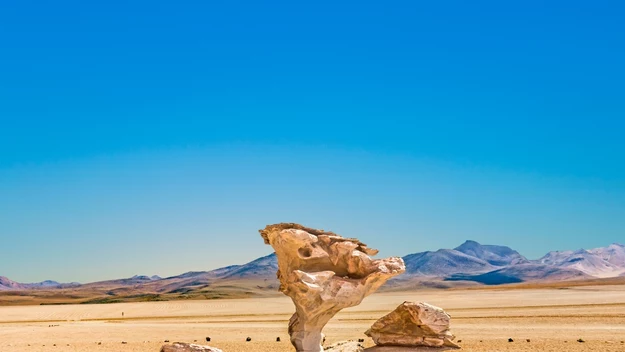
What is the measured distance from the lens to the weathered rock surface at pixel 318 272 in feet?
66.5

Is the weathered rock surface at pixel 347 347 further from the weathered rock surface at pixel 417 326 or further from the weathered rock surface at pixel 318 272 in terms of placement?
the weathered rock surface at pixel 318 272

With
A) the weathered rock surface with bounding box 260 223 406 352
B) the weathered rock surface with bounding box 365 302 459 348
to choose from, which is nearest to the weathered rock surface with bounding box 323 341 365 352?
the weathered rock surface with bounding box 365 302 459 348

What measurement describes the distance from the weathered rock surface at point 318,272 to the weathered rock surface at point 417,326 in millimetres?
1882

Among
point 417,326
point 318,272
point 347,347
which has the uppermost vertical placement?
point 318,272

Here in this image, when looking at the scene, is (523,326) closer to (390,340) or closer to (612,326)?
(612,326)

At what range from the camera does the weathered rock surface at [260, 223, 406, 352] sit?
66.5 ft

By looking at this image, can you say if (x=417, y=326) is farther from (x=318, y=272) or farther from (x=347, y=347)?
(x=318, y=272)

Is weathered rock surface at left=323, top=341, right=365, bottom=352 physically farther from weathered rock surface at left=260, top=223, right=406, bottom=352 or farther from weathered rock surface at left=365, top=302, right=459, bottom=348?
weathered rock surface at left=260, top=223, right=406, bottom=352

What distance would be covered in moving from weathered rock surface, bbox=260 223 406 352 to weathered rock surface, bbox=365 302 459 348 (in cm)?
188

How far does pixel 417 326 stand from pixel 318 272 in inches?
184

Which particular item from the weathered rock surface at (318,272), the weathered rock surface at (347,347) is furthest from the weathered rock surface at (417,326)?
the weathered rock surface at (318,272)

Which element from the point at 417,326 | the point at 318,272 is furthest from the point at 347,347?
the point at 318,272

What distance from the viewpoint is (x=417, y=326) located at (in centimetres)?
2217

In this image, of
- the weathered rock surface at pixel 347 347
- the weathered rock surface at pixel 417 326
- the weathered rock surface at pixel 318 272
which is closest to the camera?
the weathered rock surface at pixel 318 272
